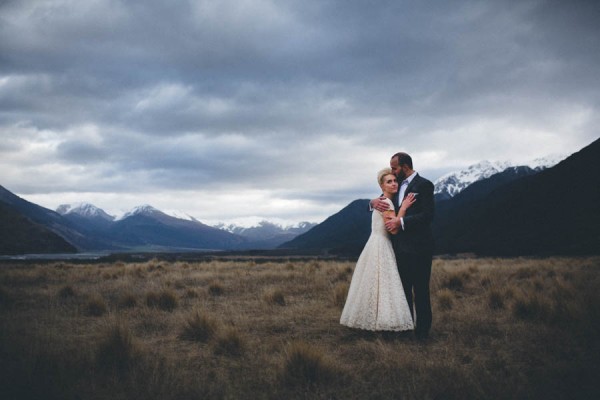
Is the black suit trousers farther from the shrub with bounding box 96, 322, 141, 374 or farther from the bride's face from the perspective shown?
the shrub with bounding box 96, 322, 141, 374

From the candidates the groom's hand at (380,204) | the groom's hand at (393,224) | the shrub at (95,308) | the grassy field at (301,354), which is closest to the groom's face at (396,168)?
the groom's hand at (380,204)

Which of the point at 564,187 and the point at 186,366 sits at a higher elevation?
the point at 564,187

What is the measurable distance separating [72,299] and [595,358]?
34.4ft

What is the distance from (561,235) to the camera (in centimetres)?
4812

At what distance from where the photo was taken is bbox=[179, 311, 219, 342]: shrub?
17.2ft

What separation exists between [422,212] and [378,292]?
1.32 meters

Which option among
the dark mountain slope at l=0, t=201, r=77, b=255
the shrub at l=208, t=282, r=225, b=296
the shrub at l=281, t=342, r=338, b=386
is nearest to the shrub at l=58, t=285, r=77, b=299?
the shrub at l=208, t=282, r=225, b=296

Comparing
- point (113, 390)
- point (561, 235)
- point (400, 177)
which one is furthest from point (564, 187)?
point (113, 390)

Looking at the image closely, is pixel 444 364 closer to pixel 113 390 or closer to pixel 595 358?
pixel 595 358

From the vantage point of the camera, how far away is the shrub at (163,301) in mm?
7857

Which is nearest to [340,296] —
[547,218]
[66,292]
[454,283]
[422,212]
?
[422,212]

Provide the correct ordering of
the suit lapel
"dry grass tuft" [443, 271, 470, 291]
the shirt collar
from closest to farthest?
1. the suit lapel
2. the shirt collar
3. "dry grass tuft" [443, 271, 470, 291]

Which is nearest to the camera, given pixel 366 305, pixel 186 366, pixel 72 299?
pixel 186 366

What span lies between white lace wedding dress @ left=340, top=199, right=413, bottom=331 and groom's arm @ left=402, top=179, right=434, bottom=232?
394mm
